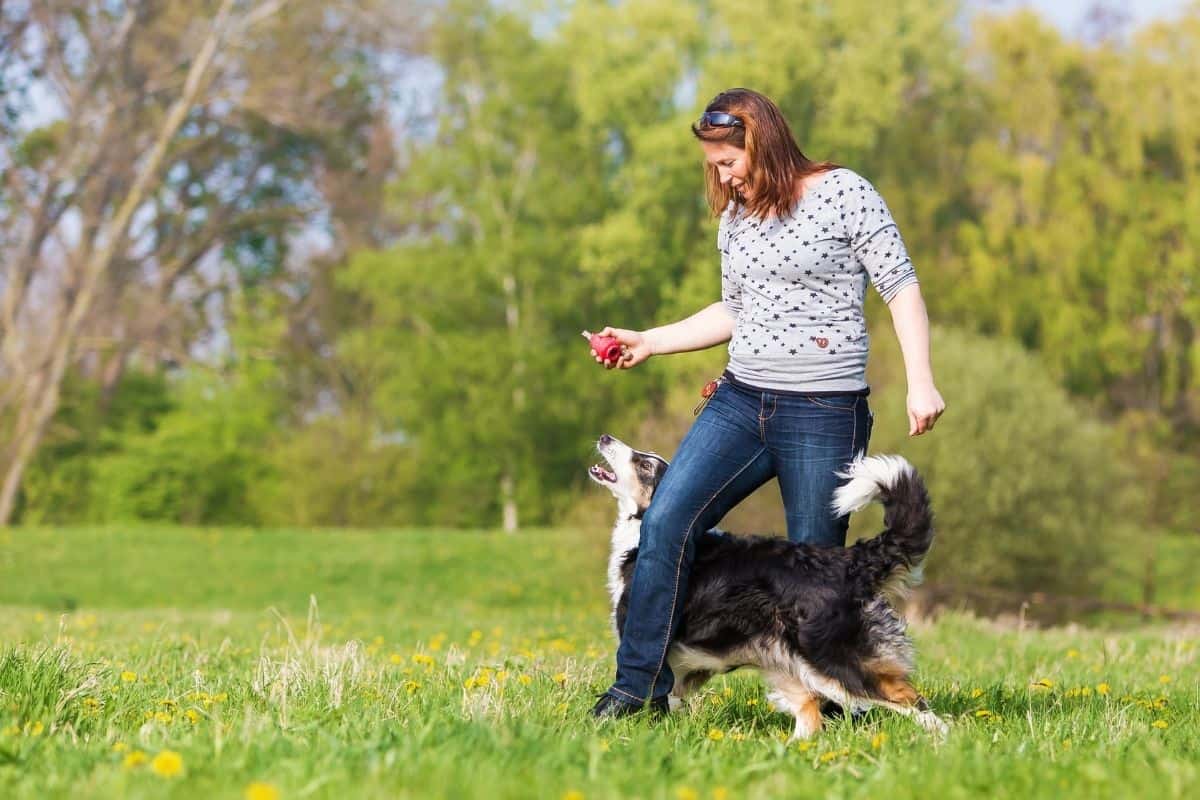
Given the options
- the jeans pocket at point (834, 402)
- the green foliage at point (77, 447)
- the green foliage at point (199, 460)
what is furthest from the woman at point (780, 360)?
the green foliage at point (77, 447)

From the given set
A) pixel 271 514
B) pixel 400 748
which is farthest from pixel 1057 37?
pixel 400 748

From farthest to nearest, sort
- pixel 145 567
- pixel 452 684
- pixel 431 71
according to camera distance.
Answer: pixel 431 71 → pixel 145 567 → pixel 452 684

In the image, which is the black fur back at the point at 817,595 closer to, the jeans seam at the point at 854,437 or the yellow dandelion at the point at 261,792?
the jeans seam at the point at 854,437

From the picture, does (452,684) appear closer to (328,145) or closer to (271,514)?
(271,514)

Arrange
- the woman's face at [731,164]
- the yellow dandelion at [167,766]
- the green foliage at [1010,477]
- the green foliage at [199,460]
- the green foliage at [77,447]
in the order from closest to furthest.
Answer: the yellow dandelion at [167,766] → the woman's face at [731,164] → the green foliage at [1010,477] → the green foliage at [199,460] → the green foliage at [77,447]

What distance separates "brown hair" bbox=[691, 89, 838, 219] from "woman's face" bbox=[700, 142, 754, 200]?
0.06ft

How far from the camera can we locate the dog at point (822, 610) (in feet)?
14.5

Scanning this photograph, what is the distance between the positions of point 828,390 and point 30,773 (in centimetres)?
277

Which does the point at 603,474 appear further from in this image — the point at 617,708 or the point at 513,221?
the point at 513,221

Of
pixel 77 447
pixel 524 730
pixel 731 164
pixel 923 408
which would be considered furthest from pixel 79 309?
pixel 524 730

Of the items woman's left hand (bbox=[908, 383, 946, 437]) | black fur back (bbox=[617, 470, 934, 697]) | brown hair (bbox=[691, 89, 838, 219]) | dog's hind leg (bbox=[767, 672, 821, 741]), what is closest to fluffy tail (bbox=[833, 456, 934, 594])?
black fur back (bbox=[617, 470, 934, 697])

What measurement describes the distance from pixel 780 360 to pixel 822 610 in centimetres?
89

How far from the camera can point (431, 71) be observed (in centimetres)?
3309

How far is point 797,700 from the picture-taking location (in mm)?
4512
